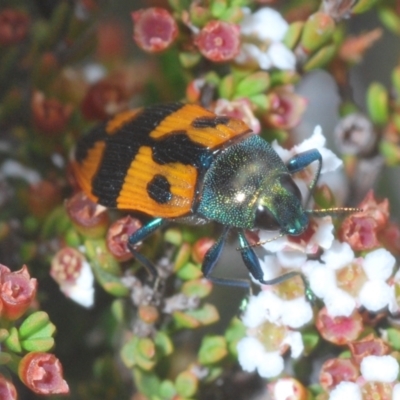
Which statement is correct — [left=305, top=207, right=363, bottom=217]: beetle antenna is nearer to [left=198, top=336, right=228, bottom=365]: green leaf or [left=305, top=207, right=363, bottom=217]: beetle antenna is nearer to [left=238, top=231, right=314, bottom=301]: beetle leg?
[left=238, top=231, right=314, bottom=301]: beetle leg

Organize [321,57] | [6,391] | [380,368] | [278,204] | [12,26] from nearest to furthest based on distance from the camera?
[6,391] → [380,368] → [278,204] → [321,57] → [12,26]

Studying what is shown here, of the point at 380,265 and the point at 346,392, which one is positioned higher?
the point at 380,265

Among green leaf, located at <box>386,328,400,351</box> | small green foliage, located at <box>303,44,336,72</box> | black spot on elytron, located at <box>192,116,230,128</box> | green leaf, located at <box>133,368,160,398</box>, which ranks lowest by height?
green leaf, located at <box>133,368,160,398</box>

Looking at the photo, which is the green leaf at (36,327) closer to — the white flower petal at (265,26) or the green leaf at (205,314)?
the green leaf at (205,314)

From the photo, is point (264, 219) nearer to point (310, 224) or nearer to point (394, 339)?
point (310, 224)

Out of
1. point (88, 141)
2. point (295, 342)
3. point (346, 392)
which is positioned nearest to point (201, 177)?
point (88, 141)

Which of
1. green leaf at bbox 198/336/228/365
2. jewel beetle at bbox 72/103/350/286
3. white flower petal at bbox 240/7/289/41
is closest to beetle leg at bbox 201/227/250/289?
jewel beetle at bbox 72/103/350/286

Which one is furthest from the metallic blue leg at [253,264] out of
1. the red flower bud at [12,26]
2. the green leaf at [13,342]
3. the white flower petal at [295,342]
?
the red flower bud at [12,26]
